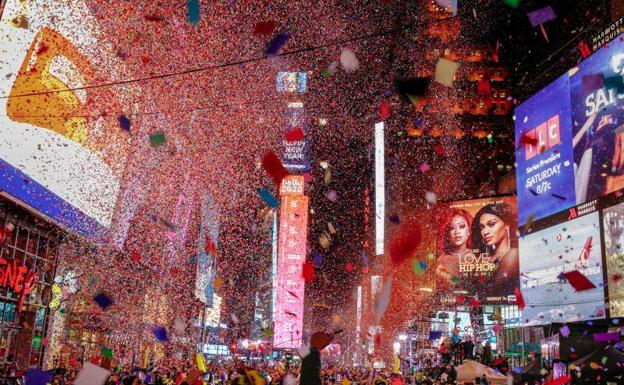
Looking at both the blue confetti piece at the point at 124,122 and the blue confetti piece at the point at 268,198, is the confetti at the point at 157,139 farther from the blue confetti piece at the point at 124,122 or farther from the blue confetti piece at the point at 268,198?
the blue confetti piece at the point at 268,198

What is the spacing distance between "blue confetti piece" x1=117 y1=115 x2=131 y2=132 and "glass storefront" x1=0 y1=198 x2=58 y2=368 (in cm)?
400

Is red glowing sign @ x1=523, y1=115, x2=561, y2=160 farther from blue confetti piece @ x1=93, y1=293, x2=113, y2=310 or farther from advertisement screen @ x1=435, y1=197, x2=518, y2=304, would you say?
blue confetti piece @ x1=93, y1=293, x2=113, y2=310

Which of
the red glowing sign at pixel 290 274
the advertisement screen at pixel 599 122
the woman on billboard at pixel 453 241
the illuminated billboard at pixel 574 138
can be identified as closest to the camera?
the advertisement screen at pixel 599 122

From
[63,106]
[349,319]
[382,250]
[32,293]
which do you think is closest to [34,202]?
[63,106]

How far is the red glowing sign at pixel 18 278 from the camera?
17.2 meters

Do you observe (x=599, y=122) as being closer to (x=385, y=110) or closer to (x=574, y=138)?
(x=574, y=138)

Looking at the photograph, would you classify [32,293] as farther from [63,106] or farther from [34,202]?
[63,106]

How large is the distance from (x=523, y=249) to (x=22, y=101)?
21898 mm

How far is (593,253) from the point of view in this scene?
23578mm

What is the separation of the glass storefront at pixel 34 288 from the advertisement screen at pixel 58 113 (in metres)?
1.06

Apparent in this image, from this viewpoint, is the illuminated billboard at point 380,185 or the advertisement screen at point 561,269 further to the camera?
the illuminated billboard at point 380,185

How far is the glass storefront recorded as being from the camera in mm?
18047

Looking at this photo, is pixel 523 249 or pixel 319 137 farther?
pixel 319 137

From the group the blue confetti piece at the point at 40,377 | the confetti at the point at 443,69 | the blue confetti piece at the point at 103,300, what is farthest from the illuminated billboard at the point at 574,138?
the confetti at the point at 443,69
